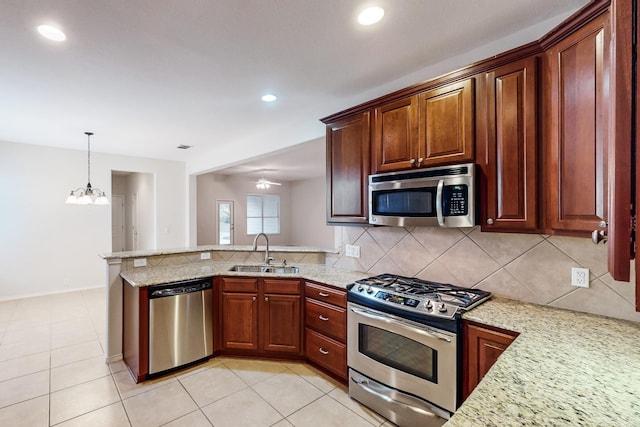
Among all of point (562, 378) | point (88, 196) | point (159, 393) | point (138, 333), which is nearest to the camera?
point (562, 378)

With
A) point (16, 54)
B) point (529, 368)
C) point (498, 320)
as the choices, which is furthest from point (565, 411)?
point (16, 54)

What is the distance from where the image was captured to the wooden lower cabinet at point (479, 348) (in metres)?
1.62

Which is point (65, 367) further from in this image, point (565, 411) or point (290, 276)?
point (565, 411)

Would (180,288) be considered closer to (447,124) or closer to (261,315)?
(261,315)

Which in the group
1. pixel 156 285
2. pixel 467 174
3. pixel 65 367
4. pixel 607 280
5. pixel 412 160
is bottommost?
pixel 65 367

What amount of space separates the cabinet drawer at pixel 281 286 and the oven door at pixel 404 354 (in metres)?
0.67

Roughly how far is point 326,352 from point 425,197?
1602 mm

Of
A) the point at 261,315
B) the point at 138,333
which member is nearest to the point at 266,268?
the point at 261,315

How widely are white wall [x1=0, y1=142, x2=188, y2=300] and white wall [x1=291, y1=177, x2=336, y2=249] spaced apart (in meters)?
4.68

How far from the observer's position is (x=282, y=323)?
288cm

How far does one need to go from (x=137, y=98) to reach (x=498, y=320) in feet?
11.9

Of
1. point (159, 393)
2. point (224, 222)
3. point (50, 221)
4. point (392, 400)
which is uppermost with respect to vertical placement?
point (50, 221)

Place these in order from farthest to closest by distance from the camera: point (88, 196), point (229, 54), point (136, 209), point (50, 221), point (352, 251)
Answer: point (136, 209), point (50, 221), point (88, 196), point (352, 251), point (229, 54)

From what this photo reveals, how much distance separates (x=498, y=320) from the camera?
1.68 m
